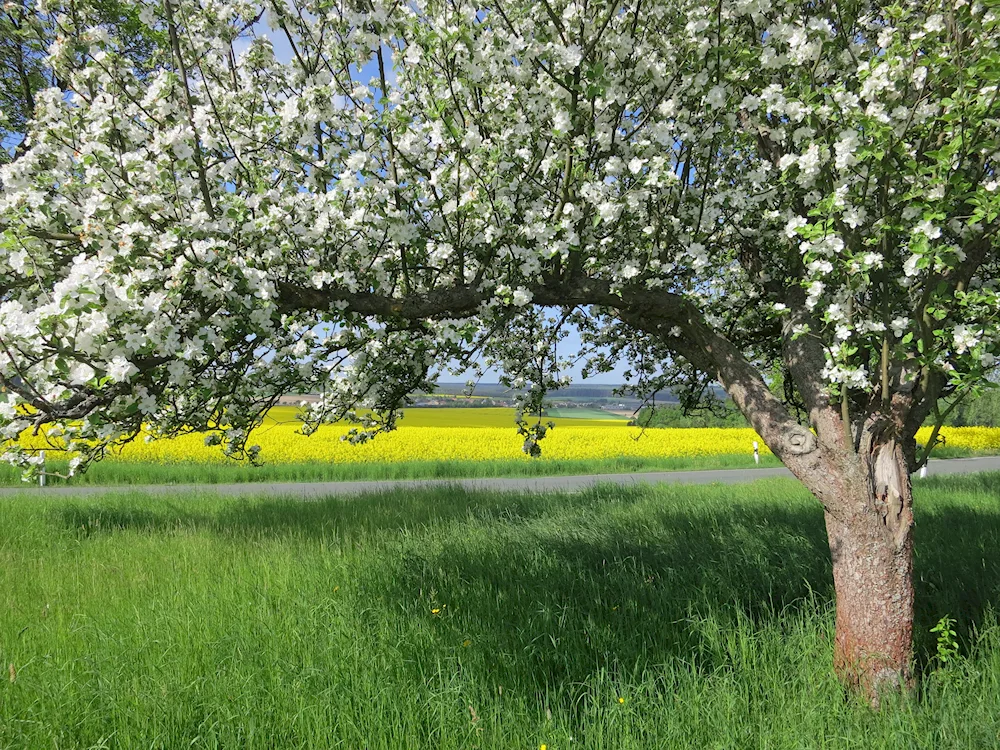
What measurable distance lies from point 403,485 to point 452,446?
11.0 meters

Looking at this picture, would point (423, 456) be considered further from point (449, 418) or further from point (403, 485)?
point (449, 418)

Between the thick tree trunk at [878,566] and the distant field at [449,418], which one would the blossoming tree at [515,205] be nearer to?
the thick tree trunk at [878,566]

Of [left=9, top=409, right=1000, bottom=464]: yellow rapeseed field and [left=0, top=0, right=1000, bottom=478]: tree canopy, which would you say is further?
[left=9, top=409, right=1000, bottom=464]: yellow rapeseed field

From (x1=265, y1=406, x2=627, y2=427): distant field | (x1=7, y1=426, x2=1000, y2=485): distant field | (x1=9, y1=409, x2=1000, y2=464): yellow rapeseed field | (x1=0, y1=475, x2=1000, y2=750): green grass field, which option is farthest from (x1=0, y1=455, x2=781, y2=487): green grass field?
(x1=265, y1=406, x2=627, y2=427): distant field

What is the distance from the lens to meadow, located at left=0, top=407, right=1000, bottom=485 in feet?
56.1

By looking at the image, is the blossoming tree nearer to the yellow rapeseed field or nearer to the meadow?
the meadow

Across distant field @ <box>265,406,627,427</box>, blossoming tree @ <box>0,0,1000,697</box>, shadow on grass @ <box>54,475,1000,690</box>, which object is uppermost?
blossoming tree @ <box>0,0,1000,697</box>

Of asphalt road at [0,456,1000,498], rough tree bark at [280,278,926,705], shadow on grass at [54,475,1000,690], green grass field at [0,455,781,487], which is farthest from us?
green grass field at [0,455,781,487]

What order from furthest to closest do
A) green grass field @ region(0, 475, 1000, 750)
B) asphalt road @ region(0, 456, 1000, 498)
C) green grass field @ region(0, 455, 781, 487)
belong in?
green grass field @ region(0, 455, 781, 487), asphalt road @ region(0, 456, 1000, 498), green grass field @ region(0, 475, 1000, 750)

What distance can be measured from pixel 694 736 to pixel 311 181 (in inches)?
160

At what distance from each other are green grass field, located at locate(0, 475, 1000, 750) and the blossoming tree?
0.82m

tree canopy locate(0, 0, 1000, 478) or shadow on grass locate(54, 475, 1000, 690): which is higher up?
tree canopy locate(0, 0, 1000, 478)

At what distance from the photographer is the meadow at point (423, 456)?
1709 cm

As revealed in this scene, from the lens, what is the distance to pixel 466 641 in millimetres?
4523
